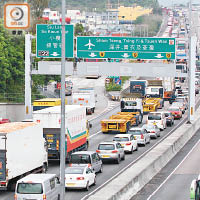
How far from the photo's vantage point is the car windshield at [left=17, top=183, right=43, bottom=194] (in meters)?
29.0

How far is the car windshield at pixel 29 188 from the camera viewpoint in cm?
2900

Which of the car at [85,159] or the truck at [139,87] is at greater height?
the truck at [139,87]

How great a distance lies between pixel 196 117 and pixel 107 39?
2123 centimetres

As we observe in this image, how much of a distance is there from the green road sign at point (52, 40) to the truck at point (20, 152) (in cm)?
1565

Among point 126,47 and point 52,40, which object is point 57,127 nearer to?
point 52,40

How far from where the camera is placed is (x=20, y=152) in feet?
115

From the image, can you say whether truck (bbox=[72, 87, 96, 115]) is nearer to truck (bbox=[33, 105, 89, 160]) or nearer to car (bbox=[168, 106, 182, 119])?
car (bbox=[168, 106, 182, 119])

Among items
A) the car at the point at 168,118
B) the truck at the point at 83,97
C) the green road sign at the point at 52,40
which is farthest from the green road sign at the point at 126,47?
the truck at the point at 83,97

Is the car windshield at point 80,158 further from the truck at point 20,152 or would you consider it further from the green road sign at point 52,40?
the green road sign at point 52,40

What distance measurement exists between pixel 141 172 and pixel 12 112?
107 feet

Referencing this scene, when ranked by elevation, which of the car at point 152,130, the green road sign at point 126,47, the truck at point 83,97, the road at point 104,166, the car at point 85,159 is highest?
the green road sign at point 126,47

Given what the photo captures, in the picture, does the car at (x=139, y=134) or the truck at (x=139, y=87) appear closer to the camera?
the car at (x=139, y=134)

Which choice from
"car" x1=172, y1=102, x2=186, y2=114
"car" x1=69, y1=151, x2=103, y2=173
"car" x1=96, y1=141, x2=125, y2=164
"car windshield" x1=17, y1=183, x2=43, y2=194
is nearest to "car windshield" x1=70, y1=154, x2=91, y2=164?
"car" x1=69, y1=151, x2=103, y2=173

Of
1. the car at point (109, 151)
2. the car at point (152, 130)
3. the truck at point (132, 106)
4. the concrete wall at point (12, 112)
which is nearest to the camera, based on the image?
the car at point (109, 151)
